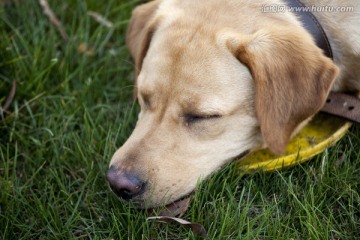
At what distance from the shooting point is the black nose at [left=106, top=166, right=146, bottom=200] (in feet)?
10.6

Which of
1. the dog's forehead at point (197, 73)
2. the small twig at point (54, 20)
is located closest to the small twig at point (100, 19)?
the small twig at point (54, 20)

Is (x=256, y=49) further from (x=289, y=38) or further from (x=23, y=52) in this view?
(x=23, y=52)

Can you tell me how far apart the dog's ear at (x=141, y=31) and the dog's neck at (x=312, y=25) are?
89cm

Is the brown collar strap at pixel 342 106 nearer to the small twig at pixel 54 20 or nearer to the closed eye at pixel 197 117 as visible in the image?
the closed eye at pixel 197 117

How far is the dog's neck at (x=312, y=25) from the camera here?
362 cm

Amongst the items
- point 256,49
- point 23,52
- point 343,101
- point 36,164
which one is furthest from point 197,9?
point 23,52

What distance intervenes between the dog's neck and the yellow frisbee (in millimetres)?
501

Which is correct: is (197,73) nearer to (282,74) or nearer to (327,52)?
(282,74)

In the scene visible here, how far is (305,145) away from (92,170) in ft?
4.42

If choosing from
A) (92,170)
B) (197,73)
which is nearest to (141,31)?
(197,73)

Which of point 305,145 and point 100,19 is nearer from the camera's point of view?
point 305,145

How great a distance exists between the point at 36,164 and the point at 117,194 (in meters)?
0.89

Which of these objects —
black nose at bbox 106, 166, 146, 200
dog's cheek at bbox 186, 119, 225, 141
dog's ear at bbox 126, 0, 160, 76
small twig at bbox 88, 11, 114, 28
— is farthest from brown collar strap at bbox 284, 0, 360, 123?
small twig at bbox 88, 11, 114, 28

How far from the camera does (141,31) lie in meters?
4.13
